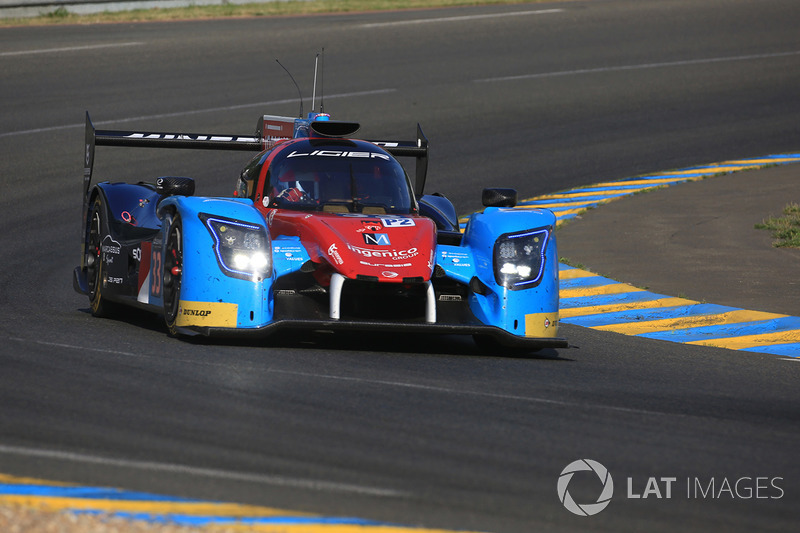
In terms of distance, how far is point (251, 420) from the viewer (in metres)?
5.68

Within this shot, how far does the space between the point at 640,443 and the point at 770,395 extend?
1813 mm

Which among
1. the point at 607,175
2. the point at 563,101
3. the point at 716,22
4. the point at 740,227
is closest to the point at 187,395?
the point at 740,227

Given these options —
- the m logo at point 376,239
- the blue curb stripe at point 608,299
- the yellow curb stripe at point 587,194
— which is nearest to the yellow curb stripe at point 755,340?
the blue curb stripe at point 608,299

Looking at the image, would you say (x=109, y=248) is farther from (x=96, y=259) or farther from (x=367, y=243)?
(x=367, y=243)

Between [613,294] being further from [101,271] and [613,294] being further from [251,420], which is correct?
[251,420]

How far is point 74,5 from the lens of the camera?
2620 cm

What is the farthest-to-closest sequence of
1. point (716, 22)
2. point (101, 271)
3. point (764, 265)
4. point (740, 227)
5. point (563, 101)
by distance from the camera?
point (716, 22) < point (563, 101) < point (740, 227) < point (764, 265) < point (101, 271)

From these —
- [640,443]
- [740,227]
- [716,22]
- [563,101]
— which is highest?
[716,22]

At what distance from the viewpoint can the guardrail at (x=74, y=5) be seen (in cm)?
2556

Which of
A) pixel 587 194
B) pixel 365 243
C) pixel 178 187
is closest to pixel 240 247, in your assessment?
pixel 365 243

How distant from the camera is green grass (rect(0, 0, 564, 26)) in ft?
84.9

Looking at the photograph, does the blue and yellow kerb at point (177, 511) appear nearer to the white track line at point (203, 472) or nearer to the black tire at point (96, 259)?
the white track line at point (203, 472)

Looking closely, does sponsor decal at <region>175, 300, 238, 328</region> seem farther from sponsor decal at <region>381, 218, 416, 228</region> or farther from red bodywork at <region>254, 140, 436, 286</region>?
sponsor decal at <region>381, 218, 416, 228</region>

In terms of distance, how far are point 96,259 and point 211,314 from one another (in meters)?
2.68
